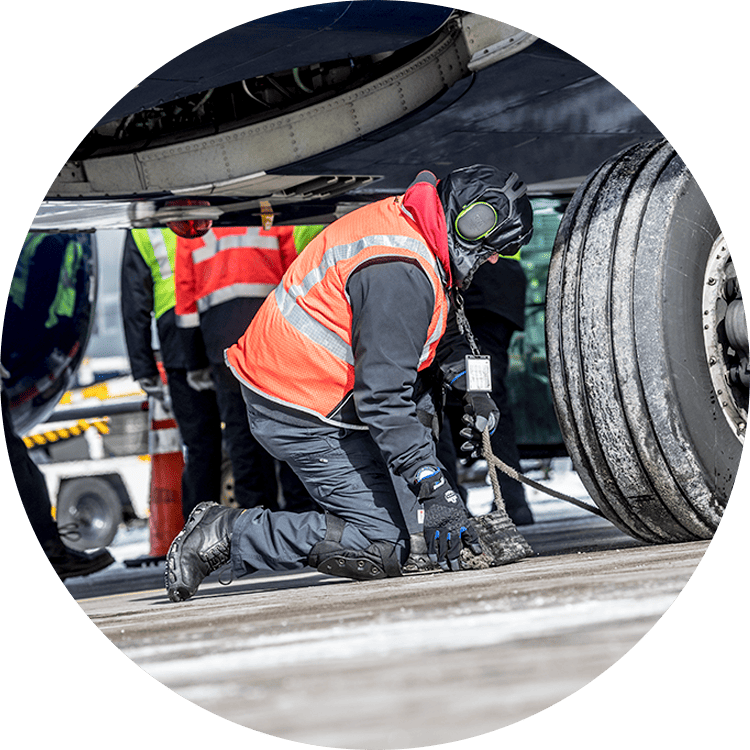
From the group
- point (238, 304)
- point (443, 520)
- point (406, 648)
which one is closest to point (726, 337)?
point (443, 520)

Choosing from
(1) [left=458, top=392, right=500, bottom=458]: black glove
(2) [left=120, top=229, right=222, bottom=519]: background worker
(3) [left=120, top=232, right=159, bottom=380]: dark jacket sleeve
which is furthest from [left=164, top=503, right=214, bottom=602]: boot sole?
(3) [left=120, top=232, right=159, bottom=380]: dark jacket sleeve

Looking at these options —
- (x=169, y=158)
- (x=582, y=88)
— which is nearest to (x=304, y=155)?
(x=169, y=158)

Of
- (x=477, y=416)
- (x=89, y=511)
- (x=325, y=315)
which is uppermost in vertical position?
(x=325, y=315)

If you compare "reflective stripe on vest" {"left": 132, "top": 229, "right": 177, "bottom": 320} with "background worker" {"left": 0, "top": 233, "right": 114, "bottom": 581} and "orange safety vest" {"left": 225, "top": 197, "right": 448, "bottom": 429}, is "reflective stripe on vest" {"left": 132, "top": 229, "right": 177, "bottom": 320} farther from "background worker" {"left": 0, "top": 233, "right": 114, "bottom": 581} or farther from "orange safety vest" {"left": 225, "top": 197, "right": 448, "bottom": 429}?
"orange safety vest" {"left": 225, "top": 197, "right": 448, "bottom": 429}

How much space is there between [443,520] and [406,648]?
595 millimetres

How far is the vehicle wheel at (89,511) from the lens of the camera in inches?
140

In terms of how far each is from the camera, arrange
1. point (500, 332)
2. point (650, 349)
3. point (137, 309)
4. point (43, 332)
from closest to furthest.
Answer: point (650, 349) → point (500, 332) → point (43, 332) → point (137, 309)

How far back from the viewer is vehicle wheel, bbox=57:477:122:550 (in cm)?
354

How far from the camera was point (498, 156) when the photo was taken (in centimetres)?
290

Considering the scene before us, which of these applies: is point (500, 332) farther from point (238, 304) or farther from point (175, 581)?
point (175, 581)

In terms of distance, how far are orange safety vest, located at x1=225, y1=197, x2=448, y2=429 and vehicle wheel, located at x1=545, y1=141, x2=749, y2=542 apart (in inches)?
14.6

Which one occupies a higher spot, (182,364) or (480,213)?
(480,213)

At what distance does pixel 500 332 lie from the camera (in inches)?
127

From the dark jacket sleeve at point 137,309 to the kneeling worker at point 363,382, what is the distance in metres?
1.29
